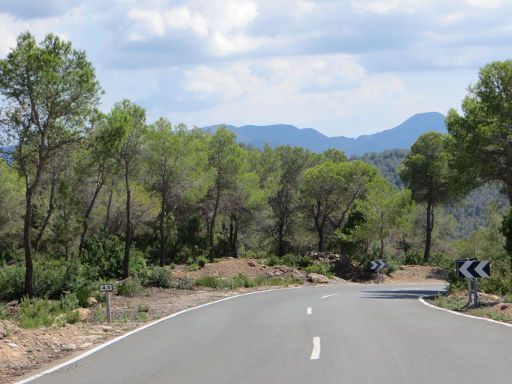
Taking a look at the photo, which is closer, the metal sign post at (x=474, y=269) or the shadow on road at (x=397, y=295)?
the metal sign post at (x=474, y=269)

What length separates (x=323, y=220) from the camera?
56625 mm

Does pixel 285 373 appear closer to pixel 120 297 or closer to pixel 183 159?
pixel 120 297

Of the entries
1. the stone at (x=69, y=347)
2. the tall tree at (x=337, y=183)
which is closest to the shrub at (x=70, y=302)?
the stone at (x=69, y=347)

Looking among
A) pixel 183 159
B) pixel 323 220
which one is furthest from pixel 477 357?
pixel 323 220

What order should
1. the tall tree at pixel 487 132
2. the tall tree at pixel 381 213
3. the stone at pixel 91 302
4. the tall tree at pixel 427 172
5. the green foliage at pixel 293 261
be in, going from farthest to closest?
1. the tall tree at pixel 427 172
2. the tall tree at pixel 381 213
3. the green foliage at pixel 293 261
4. the tall tree at pixel 487 132
5. the stone at pixel 91 302

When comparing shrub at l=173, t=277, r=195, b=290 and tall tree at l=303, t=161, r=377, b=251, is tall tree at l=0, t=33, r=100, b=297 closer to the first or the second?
shrub at l=173, t=277, r=195, b=290

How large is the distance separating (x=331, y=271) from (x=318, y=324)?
113 feet

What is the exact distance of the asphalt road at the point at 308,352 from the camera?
8.55m

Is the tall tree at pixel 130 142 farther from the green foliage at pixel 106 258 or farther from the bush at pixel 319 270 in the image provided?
the bush at pixel 319 270

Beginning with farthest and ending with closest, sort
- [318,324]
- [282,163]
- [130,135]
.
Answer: [282,163] < [130,135] < [318,324]

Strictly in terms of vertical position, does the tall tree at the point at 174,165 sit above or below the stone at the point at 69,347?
above

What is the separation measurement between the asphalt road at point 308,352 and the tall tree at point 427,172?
38851 millimetres

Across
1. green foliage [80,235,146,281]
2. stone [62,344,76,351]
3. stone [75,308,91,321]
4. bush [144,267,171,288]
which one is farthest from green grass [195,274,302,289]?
stone [62,344,76,351]

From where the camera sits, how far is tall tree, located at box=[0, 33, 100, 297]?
23219mm
